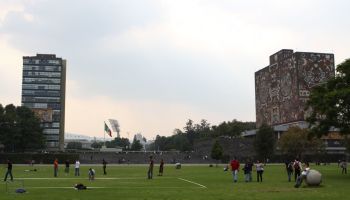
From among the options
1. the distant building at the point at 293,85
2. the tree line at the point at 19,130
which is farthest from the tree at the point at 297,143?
the tree line at the point at 19,130

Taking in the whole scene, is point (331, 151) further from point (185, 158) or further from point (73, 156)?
point (73, 156)

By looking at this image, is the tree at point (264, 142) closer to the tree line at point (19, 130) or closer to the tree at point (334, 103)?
the tree line at point (19, 130)

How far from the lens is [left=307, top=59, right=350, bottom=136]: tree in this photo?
48.7 m

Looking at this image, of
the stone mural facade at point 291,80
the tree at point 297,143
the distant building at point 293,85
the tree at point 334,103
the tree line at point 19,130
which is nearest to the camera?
the tree at point 334,103

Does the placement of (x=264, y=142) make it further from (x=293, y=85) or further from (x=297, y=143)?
(x=293, y=85)

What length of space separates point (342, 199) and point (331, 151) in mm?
126399

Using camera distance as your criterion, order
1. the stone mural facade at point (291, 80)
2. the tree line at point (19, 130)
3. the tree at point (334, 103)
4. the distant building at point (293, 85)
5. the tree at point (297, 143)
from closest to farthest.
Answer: the tree at point (334, 103) → the tree at point (297, 143) → the tree line at point (19, 130) → the distant building at point (293, 85) → the stone mural facade at point (291, 80)

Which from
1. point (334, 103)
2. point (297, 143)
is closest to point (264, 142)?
point (297, 143)

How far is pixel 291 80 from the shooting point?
147 meters

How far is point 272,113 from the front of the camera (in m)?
160

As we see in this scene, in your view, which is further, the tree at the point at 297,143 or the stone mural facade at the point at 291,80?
the stone mural facade at the point at 291,80

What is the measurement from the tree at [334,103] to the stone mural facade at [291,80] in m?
89.5

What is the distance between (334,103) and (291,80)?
9979cm

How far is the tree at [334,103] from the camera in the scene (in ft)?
160
